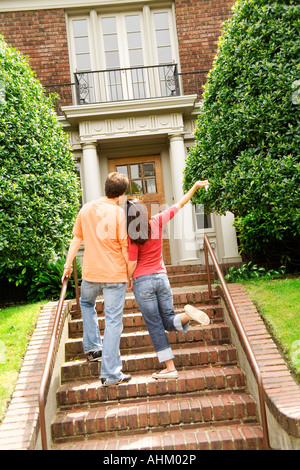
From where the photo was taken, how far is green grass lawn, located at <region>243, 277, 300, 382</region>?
394 centimetres

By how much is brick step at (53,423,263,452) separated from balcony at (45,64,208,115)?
7.95m

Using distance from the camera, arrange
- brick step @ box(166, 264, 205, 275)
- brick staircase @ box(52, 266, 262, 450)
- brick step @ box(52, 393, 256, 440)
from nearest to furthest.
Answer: brick staircase @ box(52, 266, 262, 450) < brick step @ box(52, 393, 256, 440) < brick step @ box(166, 264, 205, 275)

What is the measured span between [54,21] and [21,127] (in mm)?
5397

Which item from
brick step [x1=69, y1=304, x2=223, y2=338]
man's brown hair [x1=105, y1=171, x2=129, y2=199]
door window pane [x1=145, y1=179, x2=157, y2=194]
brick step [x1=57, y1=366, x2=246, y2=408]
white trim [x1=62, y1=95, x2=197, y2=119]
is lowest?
brick step [x1=57, y1=366, x2=246, y2=408]

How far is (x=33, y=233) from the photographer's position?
19.1 ft

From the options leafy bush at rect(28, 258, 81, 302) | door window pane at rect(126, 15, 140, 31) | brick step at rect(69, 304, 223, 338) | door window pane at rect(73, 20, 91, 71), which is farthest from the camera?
door window pane at rect(126, 15, 140, 31)

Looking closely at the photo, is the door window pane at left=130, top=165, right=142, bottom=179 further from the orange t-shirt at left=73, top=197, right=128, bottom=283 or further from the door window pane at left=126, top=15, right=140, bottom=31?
the orange t-shirt at left=73, top=197, right=128, bottom=283

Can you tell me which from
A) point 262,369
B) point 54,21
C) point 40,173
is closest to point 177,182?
point 40,173

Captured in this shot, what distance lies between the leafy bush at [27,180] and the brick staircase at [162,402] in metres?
1.76

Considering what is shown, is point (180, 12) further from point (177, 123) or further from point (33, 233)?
point (33, 233)

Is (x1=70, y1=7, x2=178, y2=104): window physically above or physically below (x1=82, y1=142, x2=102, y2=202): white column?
above

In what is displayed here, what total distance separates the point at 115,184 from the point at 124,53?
7.50m

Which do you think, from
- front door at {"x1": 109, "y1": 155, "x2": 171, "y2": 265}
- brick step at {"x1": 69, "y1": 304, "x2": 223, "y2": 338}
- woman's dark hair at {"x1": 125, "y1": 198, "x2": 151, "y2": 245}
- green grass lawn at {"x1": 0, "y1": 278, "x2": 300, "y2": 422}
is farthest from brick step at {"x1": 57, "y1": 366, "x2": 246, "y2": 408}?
front door at {"x1": 109, "y1": 155, "x2": 171, "y2": 265}

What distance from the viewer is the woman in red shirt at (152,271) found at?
376 centimetres
